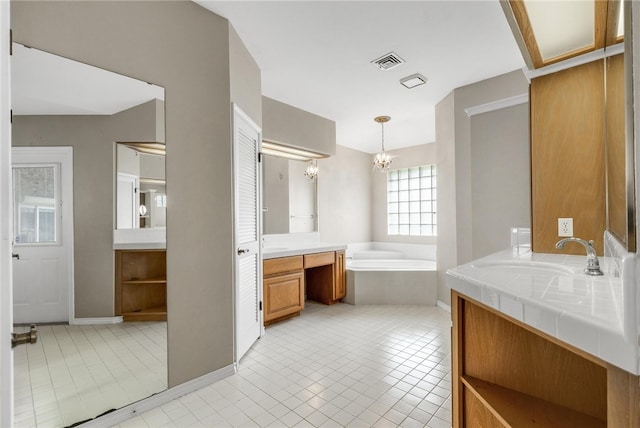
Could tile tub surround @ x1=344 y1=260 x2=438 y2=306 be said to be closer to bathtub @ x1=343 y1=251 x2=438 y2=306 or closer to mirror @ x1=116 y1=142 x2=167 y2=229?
bathtub @ x1=343 y1=251 x2=438 y2=306

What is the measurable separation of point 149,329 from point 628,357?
219 cm

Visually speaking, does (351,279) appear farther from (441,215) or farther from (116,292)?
(116,292)

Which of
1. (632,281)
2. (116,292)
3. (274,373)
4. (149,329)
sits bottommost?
(274,373)

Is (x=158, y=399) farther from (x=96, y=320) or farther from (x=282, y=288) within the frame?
(x=282, y=288)

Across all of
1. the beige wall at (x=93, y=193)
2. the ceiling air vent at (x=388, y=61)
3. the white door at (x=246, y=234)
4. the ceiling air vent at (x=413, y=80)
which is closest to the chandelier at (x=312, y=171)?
the white door at (x=246, y=234)

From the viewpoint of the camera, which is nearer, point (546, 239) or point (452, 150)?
point (546, 239)

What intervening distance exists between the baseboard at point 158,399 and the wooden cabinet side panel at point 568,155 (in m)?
2.38

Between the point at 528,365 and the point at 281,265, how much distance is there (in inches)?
99.6

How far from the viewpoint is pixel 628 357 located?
0.60m

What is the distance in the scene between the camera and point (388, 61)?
2861 mm

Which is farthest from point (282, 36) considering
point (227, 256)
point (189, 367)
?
point (189, 367)

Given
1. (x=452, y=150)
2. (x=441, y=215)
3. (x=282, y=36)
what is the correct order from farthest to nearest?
(x=441, y=215) < (x=452, y=150) < (x=282, y=36)

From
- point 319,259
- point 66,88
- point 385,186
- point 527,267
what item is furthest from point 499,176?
point 66,88

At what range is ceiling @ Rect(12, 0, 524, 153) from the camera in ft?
5.27
